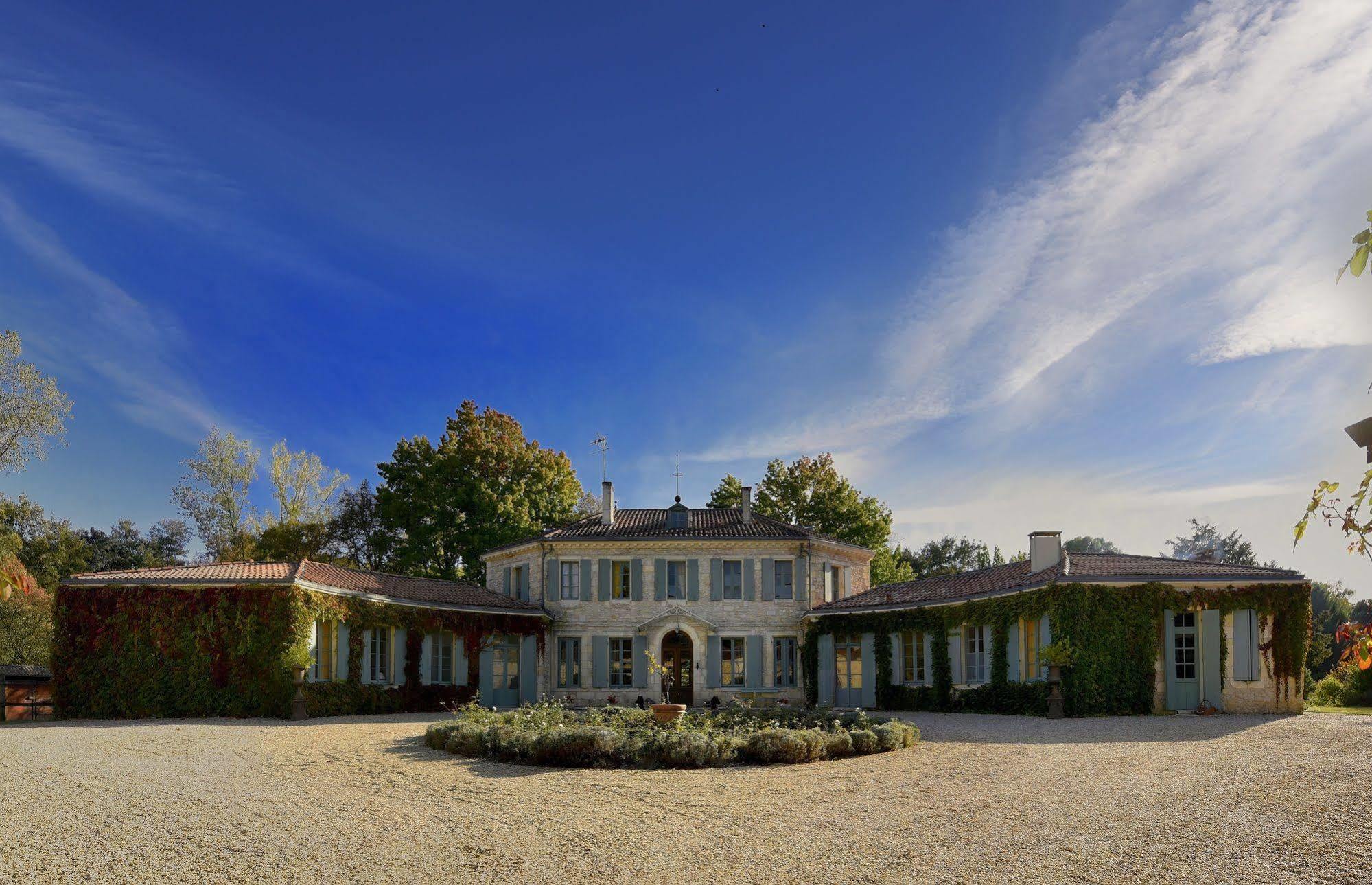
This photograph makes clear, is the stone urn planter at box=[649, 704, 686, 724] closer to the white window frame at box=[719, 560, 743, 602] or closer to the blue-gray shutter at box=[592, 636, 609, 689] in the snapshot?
the blue-gray shutter at box=[592, 636, 609, 689]

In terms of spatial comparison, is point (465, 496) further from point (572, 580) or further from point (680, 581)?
point (680, 581)

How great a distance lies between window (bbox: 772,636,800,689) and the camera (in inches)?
1164

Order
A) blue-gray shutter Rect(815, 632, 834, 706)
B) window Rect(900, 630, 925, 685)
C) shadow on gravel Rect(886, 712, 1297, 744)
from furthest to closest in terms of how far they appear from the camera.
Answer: blue-gray shutter Rect(815, 632, 834, 706)
window Rect(900, 630, 925, 685)
shadow on gravel Rect(886, 712, 1297, 744)

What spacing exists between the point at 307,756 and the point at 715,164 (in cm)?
1123

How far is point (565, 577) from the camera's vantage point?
30.3m

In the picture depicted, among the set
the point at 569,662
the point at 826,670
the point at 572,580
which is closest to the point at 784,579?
the point at 826,670

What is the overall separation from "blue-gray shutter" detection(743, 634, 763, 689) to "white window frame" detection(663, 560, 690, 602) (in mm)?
2284

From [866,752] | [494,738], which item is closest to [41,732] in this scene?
[494,738]

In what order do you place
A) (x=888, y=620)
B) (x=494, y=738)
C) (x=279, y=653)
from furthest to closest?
(x=888, y=620)
(x=279, y=653)
(x=494, y=738)

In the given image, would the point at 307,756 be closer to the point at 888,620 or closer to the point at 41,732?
the point at 41,732

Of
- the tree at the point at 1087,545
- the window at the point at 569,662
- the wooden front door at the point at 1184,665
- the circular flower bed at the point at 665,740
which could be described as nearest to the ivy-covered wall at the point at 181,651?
the circular flower bed at the point at 665,740

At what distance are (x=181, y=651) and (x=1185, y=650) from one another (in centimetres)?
2139

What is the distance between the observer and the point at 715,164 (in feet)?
57.5

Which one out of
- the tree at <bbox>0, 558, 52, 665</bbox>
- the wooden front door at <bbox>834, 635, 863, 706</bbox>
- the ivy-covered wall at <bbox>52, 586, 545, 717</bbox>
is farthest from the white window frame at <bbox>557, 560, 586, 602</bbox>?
the tree at <bbox>0, 558, 52, 665</bbox>
